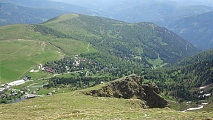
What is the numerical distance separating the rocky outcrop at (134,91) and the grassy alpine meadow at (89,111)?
12.1m

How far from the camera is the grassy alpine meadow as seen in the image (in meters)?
51.4

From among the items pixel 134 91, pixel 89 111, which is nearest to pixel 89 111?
pixel 89 111

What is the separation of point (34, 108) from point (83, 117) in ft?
68.7

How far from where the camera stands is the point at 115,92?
9212cm

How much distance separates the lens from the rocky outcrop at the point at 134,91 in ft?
301

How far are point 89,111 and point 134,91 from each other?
37743 millimetres

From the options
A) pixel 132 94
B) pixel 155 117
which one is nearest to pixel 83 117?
pixel 155 117

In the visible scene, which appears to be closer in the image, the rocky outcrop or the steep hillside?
the steep hillside

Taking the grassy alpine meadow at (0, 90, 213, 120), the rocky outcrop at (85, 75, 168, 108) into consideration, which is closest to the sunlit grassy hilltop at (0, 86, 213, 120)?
the grassy alpine meadow at (0, 90, 213, 120)

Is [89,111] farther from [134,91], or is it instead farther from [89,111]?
[134,91]

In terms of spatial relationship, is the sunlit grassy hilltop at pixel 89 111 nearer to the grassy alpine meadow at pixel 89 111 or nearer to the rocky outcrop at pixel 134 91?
the grassy alpine meadow at pixel 89 111

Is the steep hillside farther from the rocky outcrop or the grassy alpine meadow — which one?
the rocky outcrop

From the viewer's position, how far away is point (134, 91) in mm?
93625

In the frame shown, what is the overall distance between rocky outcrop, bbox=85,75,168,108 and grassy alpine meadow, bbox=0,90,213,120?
1211 cm
